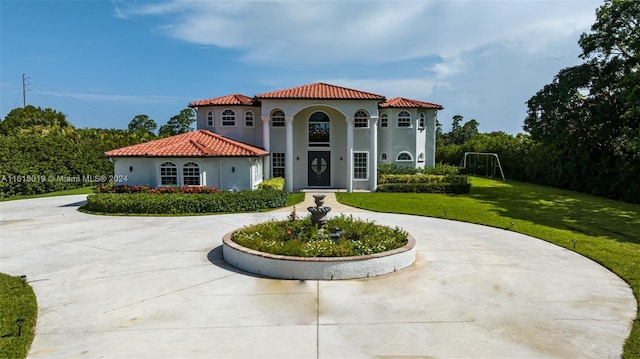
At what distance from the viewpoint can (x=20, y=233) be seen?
14.1 m

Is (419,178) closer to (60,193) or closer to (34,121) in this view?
(60,193)

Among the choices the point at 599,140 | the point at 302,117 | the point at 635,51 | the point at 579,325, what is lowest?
the point at 579,325

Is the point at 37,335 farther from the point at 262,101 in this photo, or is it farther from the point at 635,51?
the point at 635,51

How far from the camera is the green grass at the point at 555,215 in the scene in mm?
10883

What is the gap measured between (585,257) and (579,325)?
5.16 metres

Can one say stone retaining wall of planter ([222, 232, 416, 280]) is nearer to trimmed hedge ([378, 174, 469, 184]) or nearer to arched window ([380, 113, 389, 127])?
trimmed hedge ([378, 174, 469, 184])

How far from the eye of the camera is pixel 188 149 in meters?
21.7

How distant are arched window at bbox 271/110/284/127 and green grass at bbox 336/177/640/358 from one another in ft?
21.7

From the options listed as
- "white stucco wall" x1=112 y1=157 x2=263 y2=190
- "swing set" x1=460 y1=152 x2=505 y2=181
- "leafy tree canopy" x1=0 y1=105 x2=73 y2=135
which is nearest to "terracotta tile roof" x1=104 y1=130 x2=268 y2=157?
"white stucco wall" x1=112 y1=157 x2=263 y2=190

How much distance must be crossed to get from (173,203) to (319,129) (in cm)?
1233

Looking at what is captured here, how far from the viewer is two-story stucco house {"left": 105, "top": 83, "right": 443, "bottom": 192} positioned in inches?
851

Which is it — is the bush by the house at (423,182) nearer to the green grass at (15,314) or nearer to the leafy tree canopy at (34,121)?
the green grass at (15,314)

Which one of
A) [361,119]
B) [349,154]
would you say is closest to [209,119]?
[349,154]

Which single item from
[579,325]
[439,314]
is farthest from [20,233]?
[579,325]
